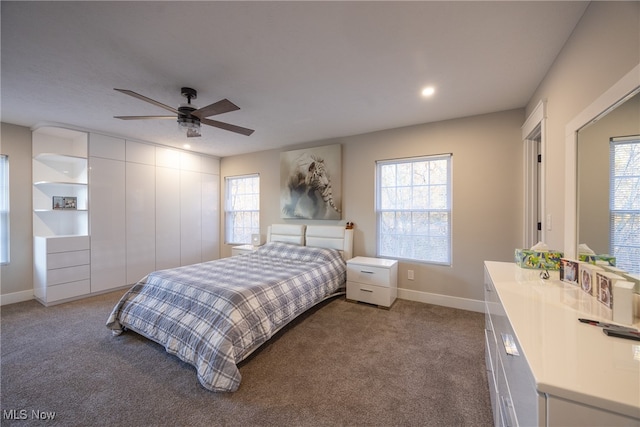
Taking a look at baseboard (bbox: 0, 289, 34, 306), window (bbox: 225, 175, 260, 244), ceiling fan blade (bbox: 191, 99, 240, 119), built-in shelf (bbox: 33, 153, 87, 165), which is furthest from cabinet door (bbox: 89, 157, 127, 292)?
ceiling fan blade (bbox: 191, 99, 240, 119)

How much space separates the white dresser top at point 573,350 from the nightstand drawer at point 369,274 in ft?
6.15

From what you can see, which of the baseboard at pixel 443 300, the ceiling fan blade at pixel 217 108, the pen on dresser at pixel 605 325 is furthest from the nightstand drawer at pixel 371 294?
the ceiling fan blade at pixel 217 108

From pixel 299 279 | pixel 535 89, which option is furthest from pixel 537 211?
pixel 299 279

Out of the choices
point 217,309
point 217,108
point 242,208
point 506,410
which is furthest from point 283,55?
point 242,208

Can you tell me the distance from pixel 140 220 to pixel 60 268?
114cm

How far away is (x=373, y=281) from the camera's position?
3.24 meters

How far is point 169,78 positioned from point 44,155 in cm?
292

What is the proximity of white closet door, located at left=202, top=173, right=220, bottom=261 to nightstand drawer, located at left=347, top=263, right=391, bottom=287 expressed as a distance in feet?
10.9

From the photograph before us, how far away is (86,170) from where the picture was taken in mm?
3602

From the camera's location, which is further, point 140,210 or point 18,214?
point 140,210

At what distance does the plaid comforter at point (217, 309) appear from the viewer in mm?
1835

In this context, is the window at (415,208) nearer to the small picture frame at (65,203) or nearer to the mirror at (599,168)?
the mirror at (599,168)

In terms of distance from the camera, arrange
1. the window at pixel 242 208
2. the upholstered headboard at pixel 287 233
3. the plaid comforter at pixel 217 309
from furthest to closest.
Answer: the window at pixel 242 208 → the upholstered headboard at pixel 287 233 → the plaid comforter at pixel 217 309

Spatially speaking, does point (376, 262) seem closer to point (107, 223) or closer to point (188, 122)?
point (188, 122)
